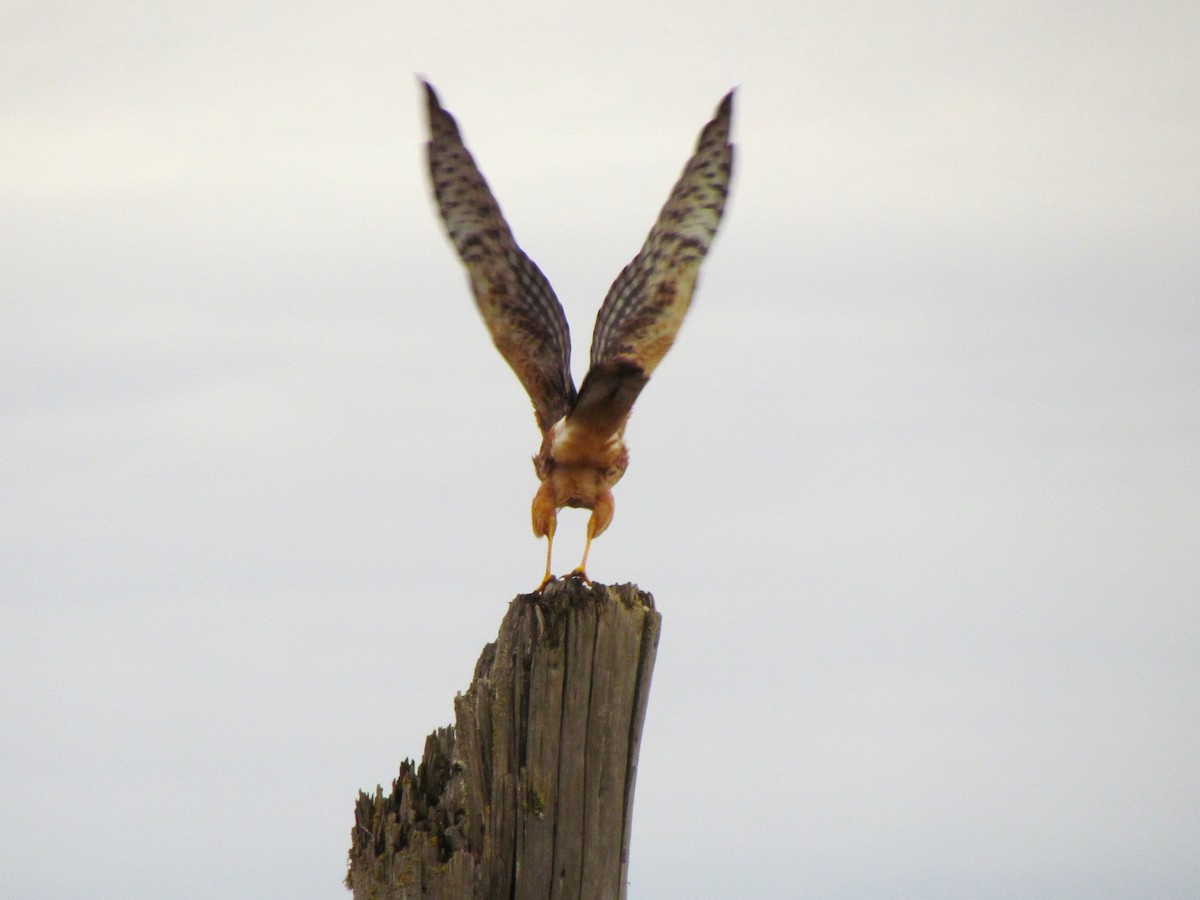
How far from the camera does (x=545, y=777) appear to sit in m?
6.32

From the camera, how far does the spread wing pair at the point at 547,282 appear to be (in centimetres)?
841

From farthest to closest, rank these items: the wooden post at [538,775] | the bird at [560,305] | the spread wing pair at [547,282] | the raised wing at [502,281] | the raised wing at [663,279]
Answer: the raised wing at [502,281] → the spread wing pair at [547,282] → the bird at [560,305] → the raised wing at [663,279] → the wooden post at [538,775]

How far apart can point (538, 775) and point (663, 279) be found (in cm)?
344

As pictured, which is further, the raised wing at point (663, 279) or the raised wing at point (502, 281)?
the raised wing at point (502, 281)

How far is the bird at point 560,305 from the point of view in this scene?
7.98 m

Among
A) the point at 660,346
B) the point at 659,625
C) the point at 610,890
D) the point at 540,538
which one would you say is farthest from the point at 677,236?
the point at 610,890

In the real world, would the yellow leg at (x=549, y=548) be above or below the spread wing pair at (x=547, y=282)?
below

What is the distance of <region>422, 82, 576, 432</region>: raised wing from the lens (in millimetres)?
8727

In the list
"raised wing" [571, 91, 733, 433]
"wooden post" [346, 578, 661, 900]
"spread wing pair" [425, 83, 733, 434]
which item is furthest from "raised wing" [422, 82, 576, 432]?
"wooden post" [346, 578, 661, 900]

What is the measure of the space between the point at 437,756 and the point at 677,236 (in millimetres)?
3684

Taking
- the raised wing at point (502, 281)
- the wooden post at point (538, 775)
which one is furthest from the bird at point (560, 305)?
the wooden post at point (538, 775)

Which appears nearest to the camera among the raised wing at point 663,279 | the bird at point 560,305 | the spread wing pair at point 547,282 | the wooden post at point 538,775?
the wooden post at point 538,775

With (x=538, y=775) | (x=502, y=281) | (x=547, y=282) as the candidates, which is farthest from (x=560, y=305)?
(x=538, y=775)

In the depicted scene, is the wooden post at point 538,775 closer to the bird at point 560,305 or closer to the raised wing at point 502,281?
the bird at point 560,305
